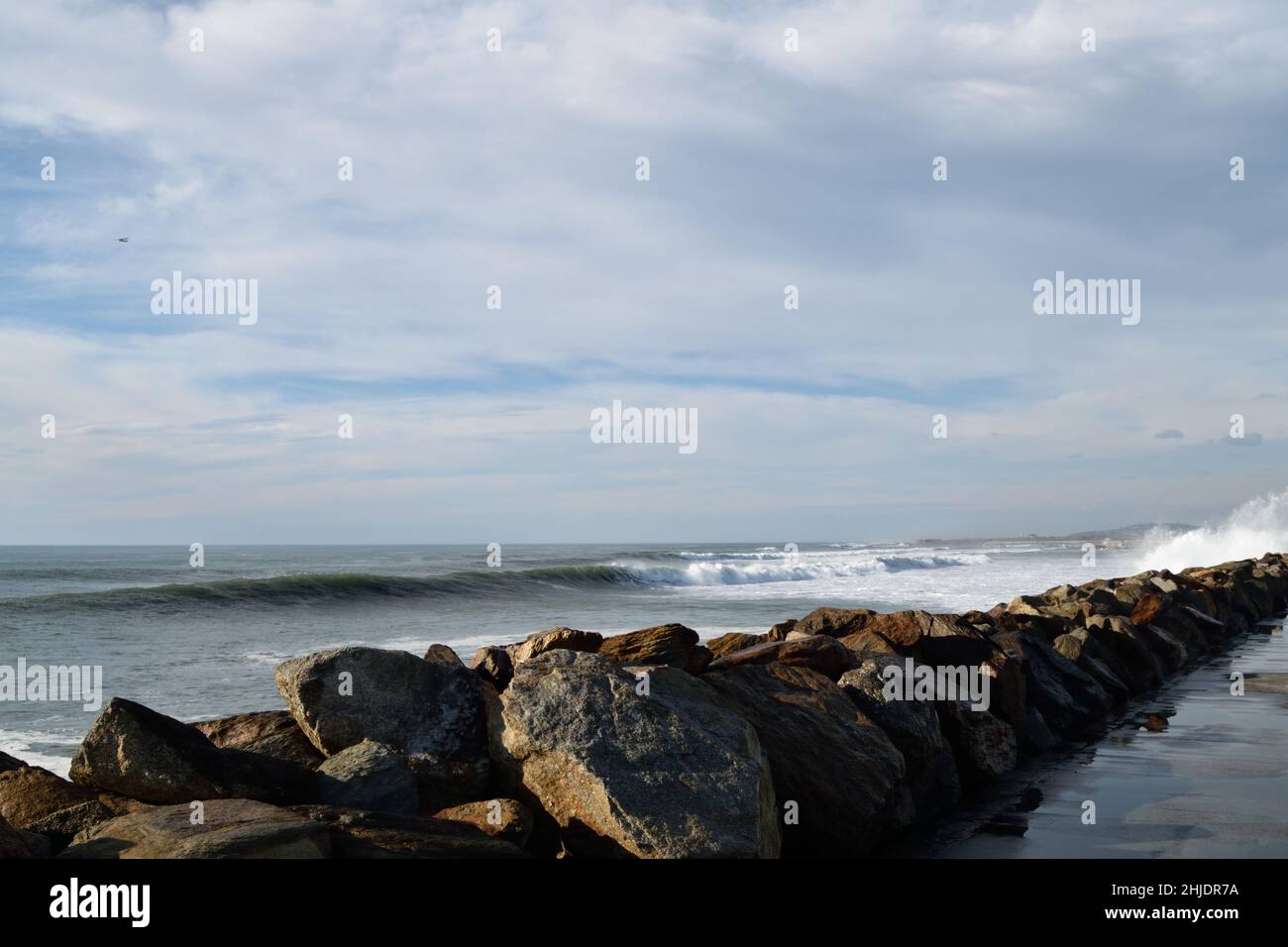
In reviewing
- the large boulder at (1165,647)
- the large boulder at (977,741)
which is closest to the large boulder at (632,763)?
the large boulder at (977,741)

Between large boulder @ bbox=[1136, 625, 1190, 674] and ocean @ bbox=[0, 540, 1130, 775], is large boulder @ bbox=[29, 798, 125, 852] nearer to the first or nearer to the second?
ocean @ bbox=[0, 540, 1130, 775]

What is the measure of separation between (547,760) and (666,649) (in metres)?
1.78

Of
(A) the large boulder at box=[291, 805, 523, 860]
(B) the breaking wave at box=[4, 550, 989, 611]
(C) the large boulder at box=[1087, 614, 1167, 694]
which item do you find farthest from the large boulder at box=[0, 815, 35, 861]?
(B) the breaking wave at box=[4, 550, 989, 611]

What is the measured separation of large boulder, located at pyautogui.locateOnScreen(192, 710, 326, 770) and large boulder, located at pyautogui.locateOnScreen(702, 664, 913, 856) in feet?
7.32

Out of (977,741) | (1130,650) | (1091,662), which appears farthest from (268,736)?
(1130,650)

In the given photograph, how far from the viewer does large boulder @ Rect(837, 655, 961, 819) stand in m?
6.07

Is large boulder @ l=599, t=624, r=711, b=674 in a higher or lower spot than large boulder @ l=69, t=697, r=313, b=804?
higher

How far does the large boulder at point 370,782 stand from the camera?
474 cm

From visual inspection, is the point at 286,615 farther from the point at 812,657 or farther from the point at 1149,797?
the point at 1149,797

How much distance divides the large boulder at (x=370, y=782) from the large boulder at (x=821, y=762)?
5.75 feet

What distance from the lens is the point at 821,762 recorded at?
17.9 feet

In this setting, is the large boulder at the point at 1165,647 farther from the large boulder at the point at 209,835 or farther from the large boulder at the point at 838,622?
the large boulder at the point at 209,835
